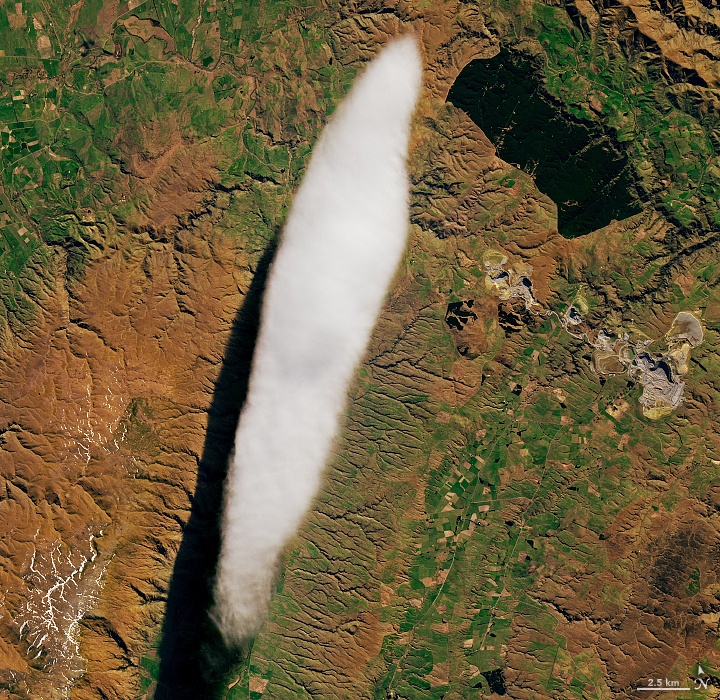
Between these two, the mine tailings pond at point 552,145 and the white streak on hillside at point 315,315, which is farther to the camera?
the mine tailings pond at point 552,145

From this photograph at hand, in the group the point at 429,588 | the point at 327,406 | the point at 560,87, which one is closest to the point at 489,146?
the point at 560,87

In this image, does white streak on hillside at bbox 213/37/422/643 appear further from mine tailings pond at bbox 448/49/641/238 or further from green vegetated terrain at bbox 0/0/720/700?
mine tailings pond at bbox 448/49/641/238

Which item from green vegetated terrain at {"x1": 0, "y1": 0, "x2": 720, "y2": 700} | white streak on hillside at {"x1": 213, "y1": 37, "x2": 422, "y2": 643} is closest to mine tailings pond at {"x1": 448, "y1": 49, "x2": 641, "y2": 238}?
green vegetated terrain at {"x1": 0, "y1": 0, "x2": 720, "y2": 700}

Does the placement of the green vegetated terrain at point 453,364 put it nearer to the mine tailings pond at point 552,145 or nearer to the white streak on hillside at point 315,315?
the mine tailings pond at point 552,145

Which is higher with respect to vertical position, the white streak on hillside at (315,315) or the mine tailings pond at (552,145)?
the mine tailings pond at (552,145)

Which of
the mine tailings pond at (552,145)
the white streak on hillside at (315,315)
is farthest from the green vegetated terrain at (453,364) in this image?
the white streak on hillside at (315,315)
